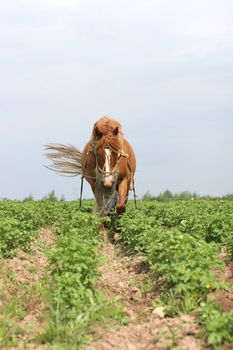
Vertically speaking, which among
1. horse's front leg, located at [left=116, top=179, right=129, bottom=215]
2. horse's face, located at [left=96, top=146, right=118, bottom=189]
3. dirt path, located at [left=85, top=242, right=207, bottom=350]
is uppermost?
horse's face, located at [left=96, top=146, right=118, bottom=189]

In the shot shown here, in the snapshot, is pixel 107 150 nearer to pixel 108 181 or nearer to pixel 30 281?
pixel 108 181

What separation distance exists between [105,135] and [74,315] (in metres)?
6.62

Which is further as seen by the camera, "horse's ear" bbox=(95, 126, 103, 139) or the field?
"horse's ear" bbox=(95, 126, 103, 139)

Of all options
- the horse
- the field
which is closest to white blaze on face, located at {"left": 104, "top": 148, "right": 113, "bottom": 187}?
the horse

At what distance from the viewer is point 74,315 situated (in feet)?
18.1

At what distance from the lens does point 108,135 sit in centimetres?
1181

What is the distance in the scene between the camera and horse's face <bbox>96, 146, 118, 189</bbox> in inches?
459

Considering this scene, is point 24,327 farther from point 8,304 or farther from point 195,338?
point 195,338

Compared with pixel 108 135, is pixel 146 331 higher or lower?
lower

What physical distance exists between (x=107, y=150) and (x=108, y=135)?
0.31m

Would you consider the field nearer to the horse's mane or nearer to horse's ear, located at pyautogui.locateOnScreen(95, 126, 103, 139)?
the horse's mane

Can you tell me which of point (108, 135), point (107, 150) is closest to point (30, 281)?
point (107, 150)

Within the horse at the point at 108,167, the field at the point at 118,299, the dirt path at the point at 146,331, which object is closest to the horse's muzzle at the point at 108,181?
the horse at the point at 108,167

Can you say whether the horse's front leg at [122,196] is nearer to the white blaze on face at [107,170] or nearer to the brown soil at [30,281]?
the white blaze on face at [107,170]
